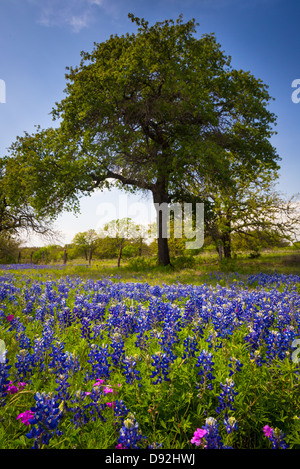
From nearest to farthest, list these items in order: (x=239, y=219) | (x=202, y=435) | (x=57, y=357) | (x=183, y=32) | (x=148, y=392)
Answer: (x=202, y=435) → (x=148, y=392) → (x=57, y=357) → (x=183, y=32) → (x=239, y=219)

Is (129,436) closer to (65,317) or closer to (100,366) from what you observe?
(100,366)

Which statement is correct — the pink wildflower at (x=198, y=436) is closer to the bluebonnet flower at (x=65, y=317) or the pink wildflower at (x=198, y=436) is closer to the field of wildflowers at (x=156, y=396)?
the field of wildflowers at (x=156, y=396)

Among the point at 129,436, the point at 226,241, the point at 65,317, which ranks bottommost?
the point at 129,436

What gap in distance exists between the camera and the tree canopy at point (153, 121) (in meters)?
16.2

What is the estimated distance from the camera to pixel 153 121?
19469 mm

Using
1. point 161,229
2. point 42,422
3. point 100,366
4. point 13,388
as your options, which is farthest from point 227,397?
point 161,229

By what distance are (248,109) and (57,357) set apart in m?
19.7

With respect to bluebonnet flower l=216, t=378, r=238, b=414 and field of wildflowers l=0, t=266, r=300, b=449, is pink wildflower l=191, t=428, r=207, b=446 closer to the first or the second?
field of wildflowers l=0, t=266, r=300, b=449

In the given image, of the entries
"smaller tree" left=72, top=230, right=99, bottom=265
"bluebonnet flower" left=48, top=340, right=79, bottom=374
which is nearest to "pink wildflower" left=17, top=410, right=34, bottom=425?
"bluebonnet flower" left=48, top=340, right=79, bottom=374

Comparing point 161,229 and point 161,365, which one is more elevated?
point 161,229

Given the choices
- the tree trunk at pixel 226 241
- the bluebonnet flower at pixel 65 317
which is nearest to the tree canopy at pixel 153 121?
the tree trunk at pixel 226 241

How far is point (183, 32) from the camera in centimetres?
1762
